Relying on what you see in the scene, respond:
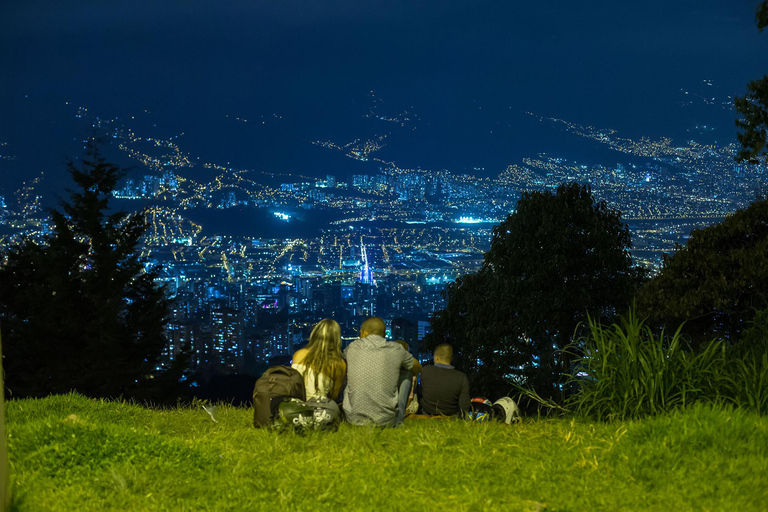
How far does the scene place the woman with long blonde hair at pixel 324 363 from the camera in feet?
23.7

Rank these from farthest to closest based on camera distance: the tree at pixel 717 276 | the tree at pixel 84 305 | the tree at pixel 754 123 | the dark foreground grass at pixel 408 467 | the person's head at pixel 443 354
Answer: the tree at pixel 84 305 → the tree at pixel 754 123 → the tree at pixel 717 276 → the person's head at pixel 443 354 → the dark foreground grass at pixel 408 467

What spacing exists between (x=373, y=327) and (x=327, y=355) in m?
0.51

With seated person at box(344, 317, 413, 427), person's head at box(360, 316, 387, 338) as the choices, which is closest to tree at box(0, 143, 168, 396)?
person's head at box(360, 316, 387, 338)

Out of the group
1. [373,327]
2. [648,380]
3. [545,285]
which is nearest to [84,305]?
[545,285]

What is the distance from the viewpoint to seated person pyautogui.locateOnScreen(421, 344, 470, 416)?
7.84 m

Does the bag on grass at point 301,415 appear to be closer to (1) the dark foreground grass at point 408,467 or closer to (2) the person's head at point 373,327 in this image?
(1) the dark foreground grass at point 408,467

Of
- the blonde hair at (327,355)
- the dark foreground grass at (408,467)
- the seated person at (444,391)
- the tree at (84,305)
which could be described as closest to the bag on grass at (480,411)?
the seated person at (444,391)

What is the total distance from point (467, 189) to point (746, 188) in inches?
1682

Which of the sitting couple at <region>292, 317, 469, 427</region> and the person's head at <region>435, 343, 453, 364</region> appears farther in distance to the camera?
the person's head at <region>435, 343, 453, 364</region>

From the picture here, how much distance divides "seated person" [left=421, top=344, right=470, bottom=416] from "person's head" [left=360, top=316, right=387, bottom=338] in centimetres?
91

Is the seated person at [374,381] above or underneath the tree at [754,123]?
underneath

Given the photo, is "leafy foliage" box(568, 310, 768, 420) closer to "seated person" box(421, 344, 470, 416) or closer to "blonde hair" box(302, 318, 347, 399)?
"seated person" box(421, 344, 470, 416)

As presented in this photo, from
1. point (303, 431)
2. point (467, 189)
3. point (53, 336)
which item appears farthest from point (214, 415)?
point (467, 189)

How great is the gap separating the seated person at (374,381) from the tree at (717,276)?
4807mm
